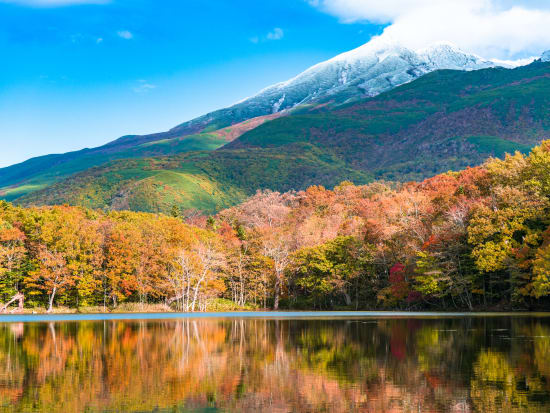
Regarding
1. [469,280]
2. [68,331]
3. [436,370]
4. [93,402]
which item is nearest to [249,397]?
[93,402]

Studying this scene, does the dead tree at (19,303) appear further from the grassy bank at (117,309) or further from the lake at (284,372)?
the lake at (284,372)

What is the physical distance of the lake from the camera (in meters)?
18.3

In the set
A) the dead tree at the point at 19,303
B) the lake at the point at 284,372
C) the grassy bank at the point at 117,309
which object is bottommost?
the grassy bank at the point at 117,309

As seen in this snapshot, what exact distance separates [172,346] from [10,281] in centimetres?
4812

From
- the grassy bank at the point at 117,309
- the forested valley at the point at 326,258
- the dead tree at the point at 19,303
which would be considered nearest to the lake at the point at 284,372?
the forested valley at the point at 326,258

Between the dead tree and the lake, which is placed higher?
the lake

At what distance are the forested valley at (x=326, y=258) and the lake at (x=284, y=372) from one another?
23.8 meters

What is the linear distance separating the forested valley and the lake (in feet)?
78.1

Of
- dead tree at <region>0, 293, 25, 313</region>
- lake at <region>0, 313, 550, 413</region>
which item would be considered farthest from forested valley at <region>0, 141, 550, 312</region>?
lake at <region>0, 313, 550, 413</region>

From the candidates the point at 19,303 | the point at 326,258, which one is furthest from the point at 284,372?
the point at 19,303

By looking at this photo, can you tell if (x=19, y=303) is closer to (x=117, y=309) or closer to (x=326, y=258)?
(x=117, y=309)

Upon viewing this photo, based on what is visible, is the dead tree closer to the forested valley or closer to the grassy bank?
the forested valley

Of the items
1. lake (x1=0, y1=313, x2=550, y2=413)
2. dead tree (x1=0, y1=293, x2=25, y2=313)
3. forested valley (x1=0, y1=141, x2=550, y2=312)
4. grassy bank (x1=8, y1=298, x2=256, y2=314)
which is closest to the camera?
lake (x1=0, y1=313, x2=550, y2=413)

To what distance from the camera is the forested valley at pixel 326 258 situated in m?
62.6
